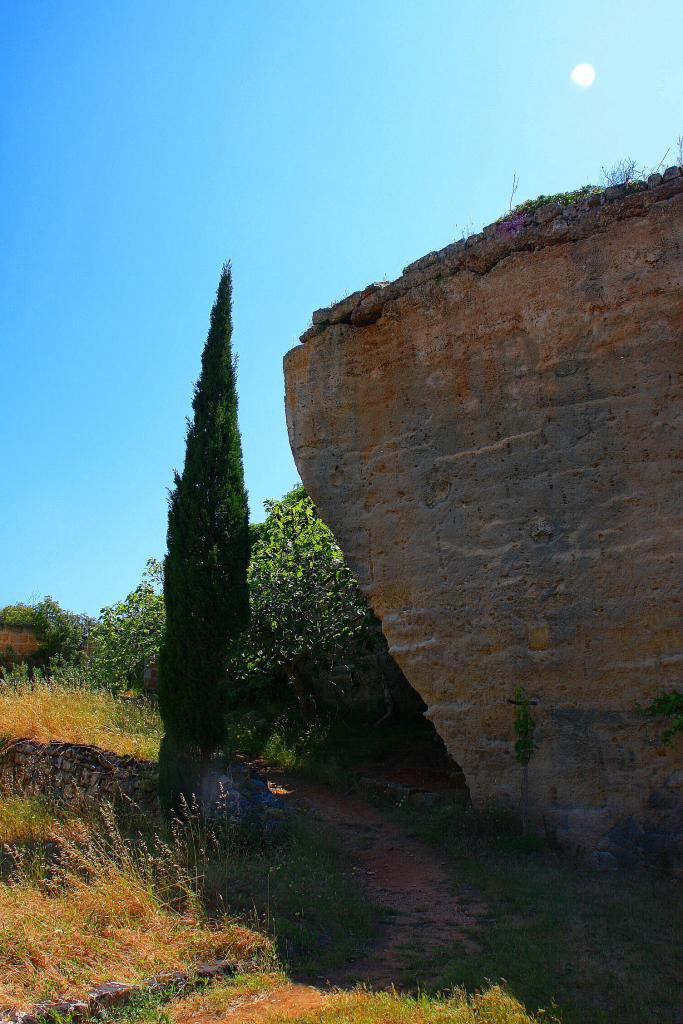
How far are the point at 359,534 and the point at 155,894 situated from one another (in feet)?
14.1

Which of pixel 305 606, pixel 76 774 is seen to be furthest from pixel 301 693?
pixel 76 774

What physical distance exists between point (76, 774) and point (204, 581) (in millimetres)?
2919

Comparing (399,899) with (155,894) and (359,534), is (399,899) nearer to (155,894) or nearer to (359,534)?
(155,894)

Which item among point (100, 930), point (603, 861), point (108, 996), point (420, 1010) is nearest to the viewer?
point (420, 1010)

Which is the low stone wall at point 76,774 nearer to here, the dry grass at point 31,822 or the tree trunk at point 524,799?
the dry grass at point 31,822

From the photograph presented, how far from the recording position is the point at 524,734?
25.2 ft

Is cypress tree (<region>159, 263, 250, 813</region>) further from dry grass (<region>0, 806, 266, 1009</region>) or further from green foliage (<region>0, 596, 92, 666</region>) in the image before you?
green foliage (<region>0, 596, 92, 666</region>)

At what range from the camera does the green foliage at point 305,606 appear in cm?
1205

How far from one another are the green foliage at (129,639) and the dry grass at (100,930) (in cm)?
679

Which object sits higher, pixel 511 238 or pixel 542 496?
pixel 511 238

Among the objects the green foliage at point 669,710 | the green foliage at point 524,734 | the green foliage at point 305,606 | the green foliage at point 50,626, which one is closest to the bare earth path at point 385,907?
the green foliage at point 524,734

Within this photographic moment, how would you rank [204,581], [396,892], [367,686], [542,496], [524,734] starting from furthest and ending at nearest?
[367,686], [204,581], [542,496], [524,734], [396,892]

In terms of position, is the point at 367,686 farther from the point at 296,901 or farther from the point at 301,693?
the point at 296,901

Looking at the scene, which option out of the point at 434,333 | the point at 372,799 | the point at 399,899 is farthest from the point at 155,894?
the point at 434,333
